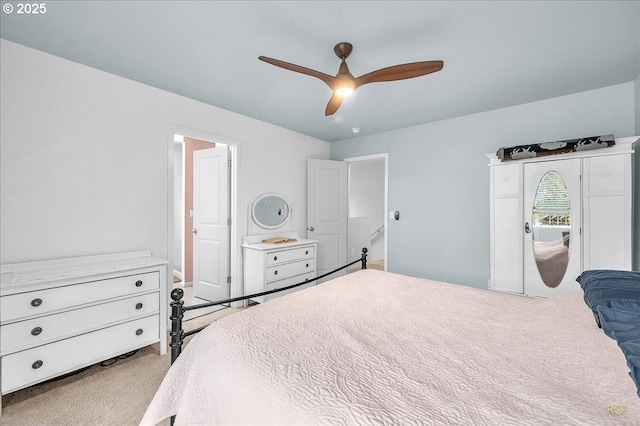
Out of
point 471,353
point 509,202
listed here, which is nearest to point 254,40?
Result: point 471,353

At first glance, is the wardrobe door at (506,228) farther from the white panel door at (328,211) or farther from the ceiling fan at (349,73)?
the white panel door at (328,211)

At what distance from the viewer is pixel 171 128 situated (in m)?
2.94

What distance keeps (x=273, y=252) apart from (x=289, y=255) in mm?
→ 265

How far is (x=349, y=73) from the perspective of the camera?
1902 millimetres

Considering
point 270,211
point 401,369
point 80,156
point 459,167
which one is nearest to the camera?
point 401,369

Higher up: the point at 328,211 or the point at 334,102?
the point at 334,102

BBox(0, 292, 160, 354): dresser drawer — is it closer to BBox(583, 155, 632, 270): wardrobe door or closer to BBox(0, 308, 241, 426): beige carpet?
BBox(0, 308, 241, 426): beige carpet

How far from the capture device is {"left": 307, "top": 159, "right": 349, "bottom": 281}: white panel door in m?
4.49

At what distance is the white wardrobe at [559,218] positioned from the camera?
7.78 feet

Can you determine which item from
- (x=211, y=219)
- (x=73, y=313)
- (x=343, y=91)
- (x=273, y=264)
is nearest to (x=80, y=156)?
(x=73, y=313)

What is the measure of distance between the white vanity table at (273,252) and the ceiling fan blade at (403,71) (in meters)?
2.29

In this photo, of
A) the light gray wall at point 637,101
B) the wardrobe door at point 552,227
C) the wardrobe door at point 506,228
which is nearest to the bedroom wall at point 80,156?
the wardrobe door at point 506,228

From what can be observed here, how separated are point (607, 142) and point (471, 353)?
250cm

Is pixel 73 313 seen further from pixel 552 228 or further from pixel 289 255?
pixel 552 228
